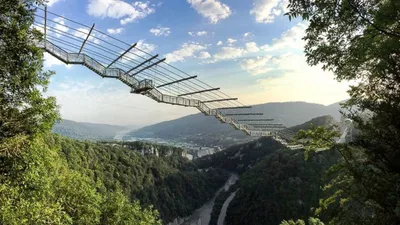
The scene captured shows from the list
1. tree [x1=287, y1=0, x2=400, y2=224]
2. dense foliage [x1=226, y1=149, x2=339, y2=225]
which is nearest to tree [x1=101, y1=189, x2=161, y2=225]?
tree [x1=287, y1=0, x2=400, y2=224]

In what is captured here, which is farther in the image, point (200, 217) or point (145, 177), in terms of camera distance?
point (145, 177)

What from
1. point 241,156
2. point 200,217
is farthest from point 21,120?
point 241,156

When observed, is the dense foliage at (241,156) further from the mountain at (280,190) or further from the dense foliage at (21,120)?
the dense foliage at (21,120)

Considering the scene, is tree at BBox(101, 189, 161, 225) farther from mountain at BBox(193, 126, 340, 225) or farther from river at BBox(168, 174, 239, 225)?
river at BBox(168, 174, 239, 225)

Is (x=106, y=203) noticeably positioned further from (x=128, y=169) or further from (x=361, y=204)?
(x=128, y=169)

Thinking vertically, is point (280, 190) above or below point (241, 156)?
above

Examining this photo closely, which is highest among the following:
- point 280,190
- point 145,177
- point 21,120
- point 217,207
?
point 21,120

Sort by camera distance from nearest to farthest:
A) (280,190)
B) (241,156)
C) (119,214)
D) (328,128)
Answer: (328,128) < (119,214) < (280,190) < (241,156)

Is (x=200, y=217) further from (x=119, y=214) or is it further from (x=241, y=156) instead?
(x=119, y=214)

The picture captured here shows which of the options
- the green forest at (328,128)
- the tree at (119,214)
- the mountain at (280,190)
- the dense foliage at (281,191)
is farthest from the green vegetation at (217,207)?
the green forest at (328,128)
